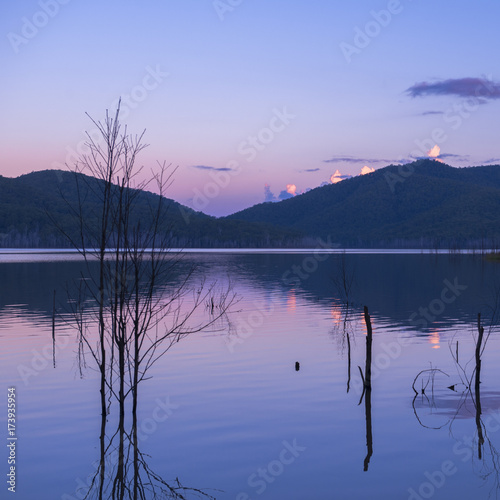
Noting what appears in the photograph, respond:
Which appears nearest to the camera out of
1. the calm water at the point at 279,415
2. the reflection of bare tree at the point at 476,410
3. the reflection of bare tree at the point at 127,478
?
the reflection of bare tree at the point at 127,478

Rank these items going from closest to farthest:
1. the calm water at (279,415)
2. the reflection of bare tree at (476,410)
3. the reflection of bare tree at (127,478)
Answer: the reflection of bare tree at (127,478) → the calm water at (279,415) → the reflection of bare tree at (476,410)

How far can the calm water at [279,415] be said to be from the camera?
12.1m

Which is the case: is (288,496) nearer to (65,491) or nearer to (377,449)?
(377,449)

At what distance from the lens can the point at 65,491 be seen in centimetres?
1154

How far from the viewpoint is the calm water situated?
12.1 meters

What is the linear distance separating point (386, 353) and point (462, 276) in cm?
5219

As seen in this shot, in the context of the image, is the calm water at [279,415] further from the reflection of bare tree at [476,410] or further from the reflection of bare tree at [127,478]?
the reflection of bare tree at [127,478]

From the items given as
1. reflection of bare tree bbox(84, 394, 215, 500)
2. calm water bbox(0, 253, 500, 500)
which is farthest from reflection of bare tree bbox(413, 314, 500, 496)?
reflection of bare tree bbox(84, 394, 215, 500)

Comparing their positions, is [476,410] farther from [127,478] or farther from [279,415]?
[127,478]

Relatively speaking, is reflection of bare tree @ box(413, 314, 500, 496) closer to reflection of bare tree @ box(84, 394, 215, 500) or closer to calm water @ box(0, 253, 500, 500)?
calm water @ box(0, 253, 500, 500)

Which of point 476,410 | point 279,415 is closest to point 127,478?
point 279,415

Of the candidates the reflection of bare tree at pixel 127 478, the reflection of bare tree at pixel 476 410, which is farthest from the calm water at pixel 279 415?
the reflection of bare tree at pixel 127 478

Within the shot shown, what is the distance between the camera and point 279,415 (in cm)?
1633

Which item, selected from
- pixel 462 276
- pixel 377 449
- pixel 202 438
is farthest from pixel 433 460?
pixel 462 276
